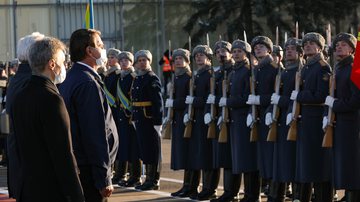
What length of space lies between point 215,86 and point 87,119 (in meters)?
5.77

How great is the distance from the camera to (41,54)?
7141 millimetres

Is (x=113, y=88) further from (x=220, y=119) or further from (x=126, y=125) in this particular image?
(x=220, y=119)

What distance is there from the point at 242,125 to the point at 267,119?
0.68 metres

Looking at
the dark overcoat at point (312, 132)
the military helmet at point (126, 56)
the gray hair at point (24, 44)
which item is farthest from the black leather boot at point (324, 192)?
the military helmet at point (126, 56)

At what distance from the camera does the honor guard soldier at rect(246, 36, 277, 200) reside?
12211mm

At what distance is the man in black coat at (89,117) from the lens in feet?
25.1

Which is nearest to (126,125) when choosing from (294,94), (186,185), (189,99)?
(186,185)

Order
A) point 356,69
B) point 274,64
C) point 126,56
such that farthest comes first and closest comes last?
point 126,56 < point 274,64 < point 356,69

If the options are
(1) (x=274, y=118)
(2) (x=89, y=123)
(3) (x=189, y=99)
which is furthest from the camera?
(3) (x=189, y=99)

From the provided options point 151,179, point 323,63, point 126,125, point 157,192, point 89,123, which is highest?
point 323,63

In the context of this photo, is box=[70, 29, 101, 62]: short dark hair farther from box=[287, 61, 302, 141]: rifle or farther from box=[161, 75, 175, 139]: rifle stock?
box=[161, 75, 175, 139]: rifle stock

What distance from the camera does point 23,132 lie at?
696 centimetres

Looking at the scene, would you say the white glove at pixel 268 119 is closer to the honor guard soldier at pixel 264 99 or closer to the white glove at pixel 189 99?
the honor guard soldier at pixel 264 99

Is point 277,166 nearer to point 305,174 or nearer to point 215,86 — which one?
point 305,174
